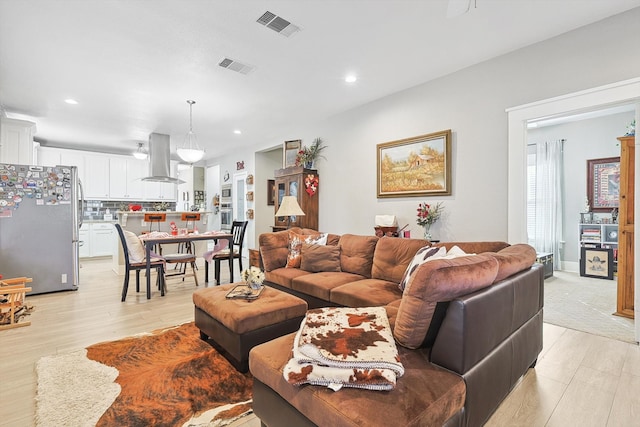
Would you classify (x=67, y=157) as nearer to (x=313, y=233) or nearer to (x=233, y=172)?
(x=233, y=172)

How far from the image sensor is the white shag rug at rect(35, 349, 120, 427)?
1646 millimetres

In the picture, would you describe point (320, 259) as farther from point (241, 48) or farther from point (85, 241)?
point (85, 241)

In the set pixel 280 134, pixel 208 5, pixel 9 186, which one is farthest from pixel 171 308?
pixel 280 134

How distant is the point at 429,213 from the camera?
12.5 feet

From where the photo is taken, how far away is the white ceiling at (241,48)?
2486 mm

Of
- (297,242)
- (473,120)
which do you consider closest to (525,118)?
(473,120)

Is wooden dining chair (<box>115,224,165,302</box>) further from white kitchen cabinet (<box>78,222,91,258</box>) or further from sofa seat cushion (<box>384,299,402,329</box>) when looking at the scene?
white kitchen cabinet (<box>78,222,91,258</box>)

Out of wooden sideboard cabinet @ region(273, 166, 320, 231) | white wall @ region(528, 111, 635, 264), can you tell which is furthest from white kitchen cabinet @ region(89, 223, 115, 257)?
white wall @ region(528, 111, 635, 264)

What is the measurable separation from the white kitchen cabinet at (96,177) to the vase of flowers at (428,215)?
7.98 m

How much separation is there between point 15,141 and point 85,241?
3.03m

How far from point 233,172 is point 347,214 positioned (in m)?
4.55

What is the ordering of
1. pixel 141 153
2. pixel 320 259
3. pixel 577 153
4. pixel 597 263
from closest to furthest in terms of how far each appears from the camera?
1. pixel 320 259
2. pixel 597 263
3. pixel 577 153
4. pixel 141 153

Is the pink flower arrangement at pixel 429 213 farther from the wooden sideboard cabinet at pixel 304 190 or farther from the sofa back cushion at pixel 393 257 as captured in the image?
the wooden sideboard cabinet at pixel 304 190

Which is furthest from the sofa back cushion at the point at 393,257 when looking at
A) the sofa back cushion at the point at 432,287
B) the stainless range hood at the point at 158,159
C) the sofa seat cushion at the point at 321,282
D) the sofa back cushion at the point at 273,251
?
the stainless range hood at the point at 158,159
